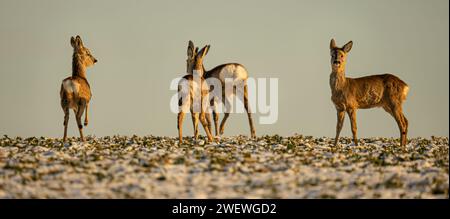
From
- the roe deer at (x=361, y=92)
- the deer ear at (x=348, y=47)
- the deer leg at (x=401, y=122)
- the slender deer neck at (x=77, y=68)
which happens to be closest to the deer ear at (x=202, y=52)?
the slender deer neck at (x=77, y=68)

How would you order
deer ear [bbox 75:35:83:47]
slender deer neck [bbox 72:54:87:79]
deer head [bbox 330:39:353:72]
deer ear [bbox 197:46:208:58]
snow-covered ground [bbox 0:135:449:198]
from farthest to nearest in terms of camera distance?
1. deer ear [bbox 197:46:208:58]
2. deer ear [bbox 75:35:83:47]
3. slender deer neck [bbox 72:54:87:79]
4. deer head [bbox 330:39:353:72]
5. snow-covered ground [bbox 0:135:449:198]

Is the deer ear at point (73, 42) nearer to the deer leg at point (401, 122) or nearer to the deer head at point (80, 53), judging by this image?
the deer head at point (80, 53)

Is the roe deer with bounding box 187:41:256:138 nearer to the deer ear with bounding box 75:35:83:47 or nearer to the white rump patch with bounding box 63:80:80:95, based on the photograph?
the deer ear with bounding box 75:35:83:47

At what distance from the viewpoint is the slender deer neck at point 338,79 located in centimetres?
2709

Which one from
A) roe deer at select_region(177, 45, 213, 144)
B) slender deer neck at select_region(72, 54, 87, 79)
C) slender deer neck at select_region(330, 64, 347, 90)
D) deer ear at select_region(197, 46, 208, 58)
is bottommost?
roe deer at select_region(177, 45, 213, 144)

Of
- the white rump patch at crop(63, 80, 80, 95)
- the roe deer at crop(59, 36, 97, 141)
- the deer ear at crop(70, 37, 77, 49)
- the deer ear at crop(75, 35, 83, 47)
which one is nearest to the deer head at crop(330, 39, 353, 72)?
the roe deer at crop(59, 36, 97, 141)

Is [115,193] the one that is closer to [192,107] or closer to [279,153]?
[279,153]

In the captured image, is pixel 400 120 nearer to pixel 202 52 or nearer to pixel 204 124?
pixel 204 124

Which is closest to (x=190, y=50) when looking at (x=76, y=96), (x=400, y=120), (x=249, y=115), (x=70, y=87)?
(x=249, y=115)

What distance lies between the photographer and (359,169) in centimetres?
2072

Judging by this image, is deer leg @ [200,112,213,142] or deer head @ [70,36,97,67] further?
A: deer head @ [70,36,97,67]

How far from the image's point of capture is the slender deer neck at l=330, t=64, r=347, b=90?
27.1 metres
